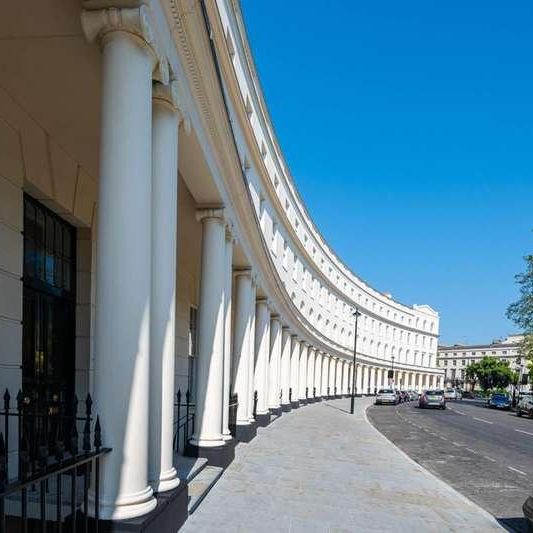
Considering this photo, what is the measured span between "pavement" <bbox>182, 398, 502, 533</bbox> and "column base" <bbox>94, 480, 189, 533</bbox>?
1.03ft

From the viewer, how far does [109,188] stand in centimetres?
388

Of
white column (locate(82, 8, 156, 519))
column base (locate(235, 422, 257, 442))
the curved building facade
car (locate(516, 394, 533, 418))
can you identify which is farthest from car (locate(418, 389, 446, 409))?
white column (locate(82, 8, 156, 519))

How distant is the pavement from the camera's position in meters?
5.84

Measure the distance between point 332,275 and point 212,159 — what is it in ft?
120

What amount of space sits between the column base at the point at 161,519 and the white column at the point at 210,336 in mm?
2548

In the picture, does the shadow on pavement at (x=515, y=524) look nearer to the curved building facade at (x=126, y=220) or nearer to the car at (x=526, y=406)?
the curved building facade at (x=126, y=220)

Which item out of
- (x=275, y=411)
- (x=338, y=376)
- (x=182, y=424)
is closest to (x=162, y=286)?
(x=182, y=424)

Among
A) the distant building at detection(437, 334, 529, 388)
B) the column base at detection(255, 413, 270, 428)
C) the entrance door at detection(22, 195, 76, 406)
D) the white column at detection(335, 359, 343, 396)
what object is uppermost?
the entrance door at detection(22, 195, 76, 406)

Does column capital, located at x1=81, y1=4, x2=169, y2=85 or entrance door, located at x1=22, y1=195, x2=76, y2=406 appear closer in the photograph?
column capital, located at x1=81, y1=4, x2=169, y2=85

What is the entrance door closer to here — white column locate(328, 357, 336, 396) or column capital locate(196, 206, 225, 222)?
column capital locate(196, 206, 225, 222)

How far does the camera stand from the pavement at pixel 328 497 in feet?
19.2

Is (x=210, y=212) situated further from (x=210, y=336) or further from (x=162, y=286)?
(x=162, y=286)

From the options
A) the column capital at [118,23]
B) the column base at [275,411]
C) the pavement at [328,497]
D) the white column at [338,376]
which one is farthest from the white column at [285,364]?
the white column at [338,376]

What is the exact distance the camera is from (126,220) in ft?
12.7
